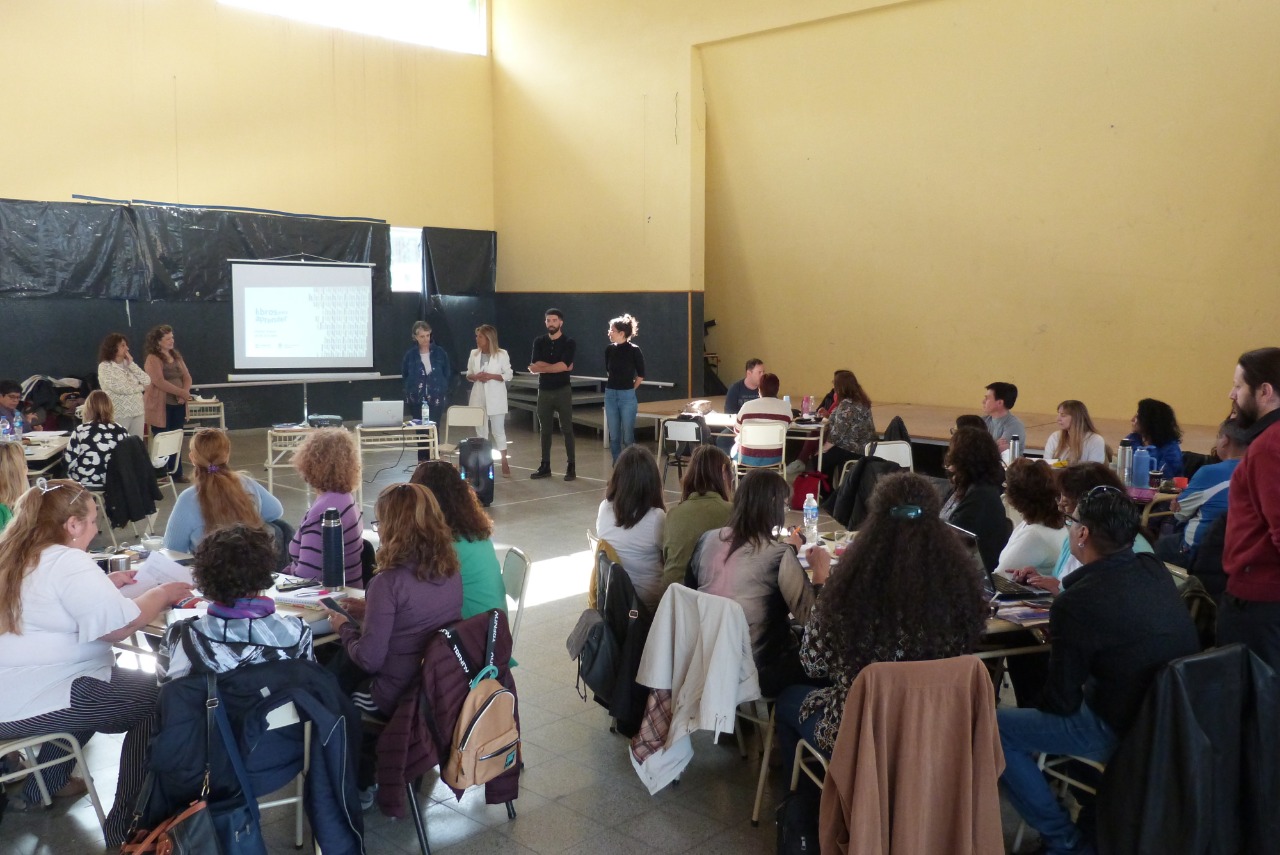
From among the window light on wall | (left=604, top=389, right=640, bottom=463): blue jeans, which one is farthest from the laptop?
the window light on wall

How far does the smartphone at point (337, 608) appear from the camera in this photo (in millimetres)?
3106

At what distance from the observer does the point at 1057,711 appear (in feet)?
8.75

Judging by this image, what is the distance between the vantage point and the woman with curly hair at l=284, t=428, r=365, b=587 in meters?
3.83

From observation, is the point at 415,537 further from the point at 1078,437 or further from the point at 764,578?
the point at 1078,437

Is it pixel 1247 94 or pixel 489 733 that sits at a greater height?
pixel 1247 94

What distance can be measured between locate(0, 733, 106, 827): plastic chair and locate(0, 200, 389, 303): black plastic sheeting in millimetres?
8151

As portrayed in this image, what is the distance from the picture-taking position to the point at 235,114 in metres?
11.4

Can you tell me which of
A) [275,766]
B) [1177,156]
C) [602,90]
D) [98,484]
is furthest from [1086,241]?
[275,766]

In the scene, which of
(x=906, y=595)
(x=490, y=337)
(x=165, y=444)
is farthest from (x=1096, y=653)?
(x=490, y=337)

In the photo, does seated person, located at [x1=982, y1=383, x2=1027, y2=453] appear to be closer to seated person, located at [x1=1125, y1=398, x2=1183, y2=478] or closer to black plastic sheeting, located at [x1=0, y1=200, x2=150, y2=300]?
seated person, located at [x1=1125, y1=398, x2=1183, y2=478]

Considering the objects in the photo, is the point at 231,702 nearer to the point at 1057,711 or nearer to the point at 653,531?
the point at 653,531

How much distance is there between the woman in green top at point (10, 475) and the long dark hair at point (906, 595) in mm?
Answer: 3231

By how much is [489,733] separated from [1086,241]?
28.3 ft

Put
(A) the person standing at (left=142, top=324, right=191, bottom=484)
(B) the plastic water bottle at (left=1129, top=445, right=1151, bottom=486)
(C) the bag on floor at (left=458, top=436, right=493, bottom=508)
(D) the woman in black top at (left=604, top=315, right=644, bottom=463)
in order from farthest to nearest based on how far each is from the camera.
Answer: (D) the woman in black top at (left=604, top=315, right=644, bottom=463)
(A) the person standing at (left=142, top=324, right=191, bottom=484)
(C) the bag on floor at (left=458, top=436, right=493, bottom=508)
(B) the plastic water bottle at (left=1129, top=445, right=1151, bottom=486)
